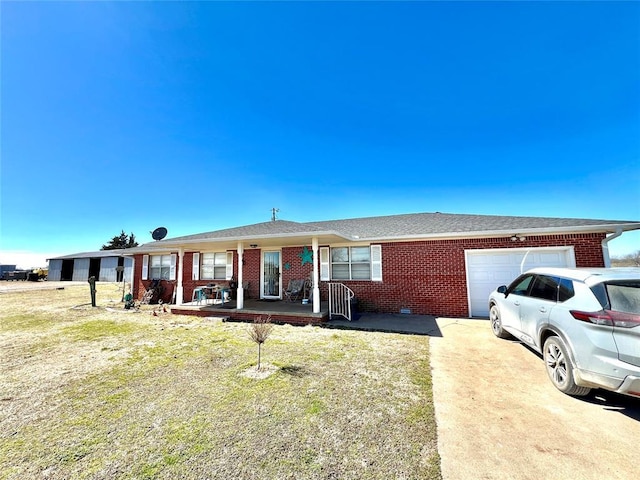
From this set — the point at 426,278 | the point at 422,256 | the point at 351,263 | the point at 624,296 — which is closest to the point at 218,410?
the point at 624,296

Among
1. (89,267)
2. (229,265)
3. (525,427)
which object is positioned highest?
(89,267)

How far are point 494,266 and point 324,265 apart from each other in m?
5.80

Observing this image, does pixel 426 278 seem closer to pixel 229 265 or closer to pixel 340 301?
pixel 340 301

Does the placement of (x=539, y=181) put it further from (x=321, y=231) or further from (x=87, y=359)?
(x=87, y=359)

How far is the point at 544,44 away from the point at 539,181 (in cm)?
757

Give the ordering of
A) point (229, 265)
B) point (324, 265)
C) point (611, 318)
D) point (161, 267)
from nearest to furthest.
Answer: point (611, 318), point (324, 265), point (229, 265), point (161, 267)

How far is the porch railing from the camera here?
8.35m

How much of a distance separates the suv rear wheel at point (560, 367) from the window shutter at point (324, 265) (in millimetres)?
6934

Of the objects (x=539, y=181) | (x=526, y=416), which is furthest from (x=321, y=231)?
(x=539, y=181)

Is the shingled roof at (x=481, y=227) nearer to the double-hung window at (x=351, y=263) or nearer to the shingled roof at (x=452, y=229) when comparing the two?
the shingled roof at (x=452, y=229)

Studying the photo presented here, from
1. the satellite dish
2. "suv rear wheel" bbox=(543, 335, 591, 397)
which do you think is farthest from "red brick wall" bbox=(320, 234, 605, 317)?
the satellite dish

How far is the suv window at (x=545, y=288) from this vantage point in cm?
402

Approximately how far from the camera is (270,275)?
11.6m

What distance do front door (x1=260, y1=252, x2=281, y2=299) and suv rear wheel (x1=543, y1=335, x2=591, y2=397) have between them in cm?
911
